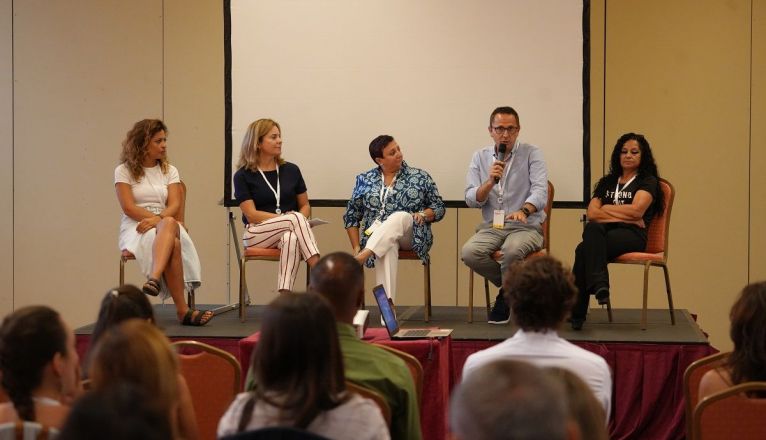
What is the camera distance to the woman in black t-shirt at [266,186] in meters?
5.22

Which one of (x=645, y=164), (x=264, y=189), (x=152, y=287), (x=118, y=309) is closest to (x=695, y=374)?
(x=118, y=309)

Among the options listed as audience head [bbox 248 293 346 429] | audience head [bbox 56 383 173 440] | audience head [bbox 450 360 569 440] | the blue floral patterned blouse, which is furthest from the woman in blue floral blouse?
audience head [bbox 56 383 173 440]

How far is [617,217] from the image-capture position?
4.96m

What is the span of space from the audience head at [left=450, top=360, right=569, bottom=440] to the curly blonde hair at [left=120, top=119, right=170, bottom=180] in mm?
4214

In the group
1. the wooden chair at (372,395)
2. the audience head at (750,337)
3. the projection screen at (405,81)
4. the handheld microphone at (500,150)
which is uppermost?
the projection screen at (405,81)

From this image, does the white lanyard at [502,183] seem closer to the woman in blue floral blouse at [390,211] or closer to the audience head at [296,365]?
the woman in blue floral blouse at [390,211]

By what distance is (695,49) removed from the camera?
6461 millimetres

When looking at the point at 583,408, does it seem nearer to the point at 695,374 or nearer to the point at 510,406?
the point at 510,406

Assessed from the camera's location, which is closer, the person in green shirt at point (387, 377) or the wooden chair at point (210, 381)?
the person in green shirt at point (387, 377)

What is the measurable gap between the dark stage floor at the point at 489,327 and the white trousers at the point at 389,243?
0.25 m

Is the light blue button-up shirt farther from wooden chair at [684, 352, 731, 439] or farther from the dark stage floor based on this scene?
wooden chair at [684, 352, 731, 439]

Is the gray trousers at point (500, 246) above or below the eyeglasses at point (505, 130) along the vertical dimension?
below

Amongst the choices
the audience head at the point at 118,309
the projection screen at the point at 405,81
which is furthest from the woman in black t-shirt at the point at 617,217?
the audience head at the point at 118,309

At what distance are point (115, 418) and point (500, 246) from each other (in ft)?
13.6
